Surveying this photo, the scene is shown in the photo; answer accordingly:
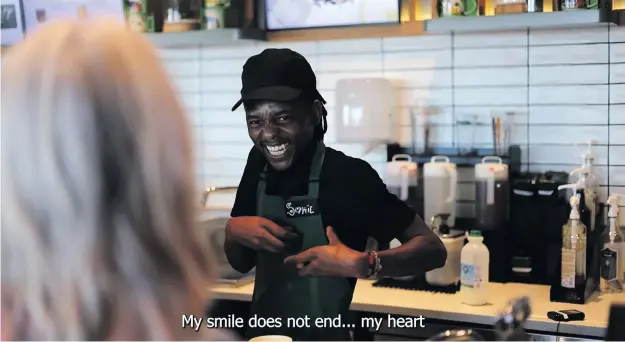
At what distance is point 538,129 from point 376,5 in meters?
0.84

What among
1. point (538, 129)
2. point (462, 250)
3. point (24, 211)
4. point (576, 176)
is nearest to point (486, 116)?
point (538, 129)

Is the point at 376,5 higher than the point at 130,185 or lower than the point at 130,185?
higher

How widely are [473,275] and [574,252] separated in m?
0.30

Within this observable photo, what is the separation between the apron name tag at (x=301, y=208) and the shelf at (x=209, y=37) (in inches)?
15.0

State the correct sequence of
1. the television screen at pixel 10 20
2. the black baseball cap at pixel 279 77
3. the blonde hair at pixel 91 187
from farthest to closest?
the television screen at pixel 10 20, the black baseball cap at pixel 279 77, the blonde hair at pixel 91 187

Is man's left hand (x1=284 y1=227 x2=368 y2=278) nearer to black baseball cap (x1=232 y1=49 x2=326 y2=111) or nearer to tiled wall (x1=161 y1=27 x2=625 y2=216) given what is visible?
black baseball cap (x1=232 y1=49 x2=326 y2=111)

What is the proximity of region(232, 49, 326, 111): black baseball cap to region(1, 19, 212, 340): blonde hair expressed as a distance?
21.6 inches

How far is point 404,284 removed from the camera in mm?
1602

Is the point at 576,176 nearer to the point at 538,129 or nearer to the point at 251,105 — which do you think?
the point at 538,129

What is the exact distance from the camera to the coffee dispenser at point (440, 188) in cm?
187

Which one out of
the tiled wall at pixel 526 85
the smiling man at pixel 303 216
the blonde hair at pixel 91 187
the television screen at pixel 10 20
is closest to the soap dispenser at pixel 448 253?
the smiling man at pixel 303 216

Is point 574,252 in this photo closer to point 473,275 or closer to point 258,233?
point 473,275

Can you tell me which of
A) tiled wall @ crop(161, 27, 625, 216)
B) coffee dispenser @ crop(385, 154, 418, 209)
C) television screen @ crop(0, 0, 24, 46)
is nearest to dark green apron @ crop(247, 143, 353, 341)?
coffee dispenser @ crop(385, 154, 418, 209)

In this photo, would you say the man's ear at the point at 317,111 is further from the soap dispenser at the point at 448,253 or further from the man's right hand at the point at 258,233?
the soap dispenser at the point at 448,253
